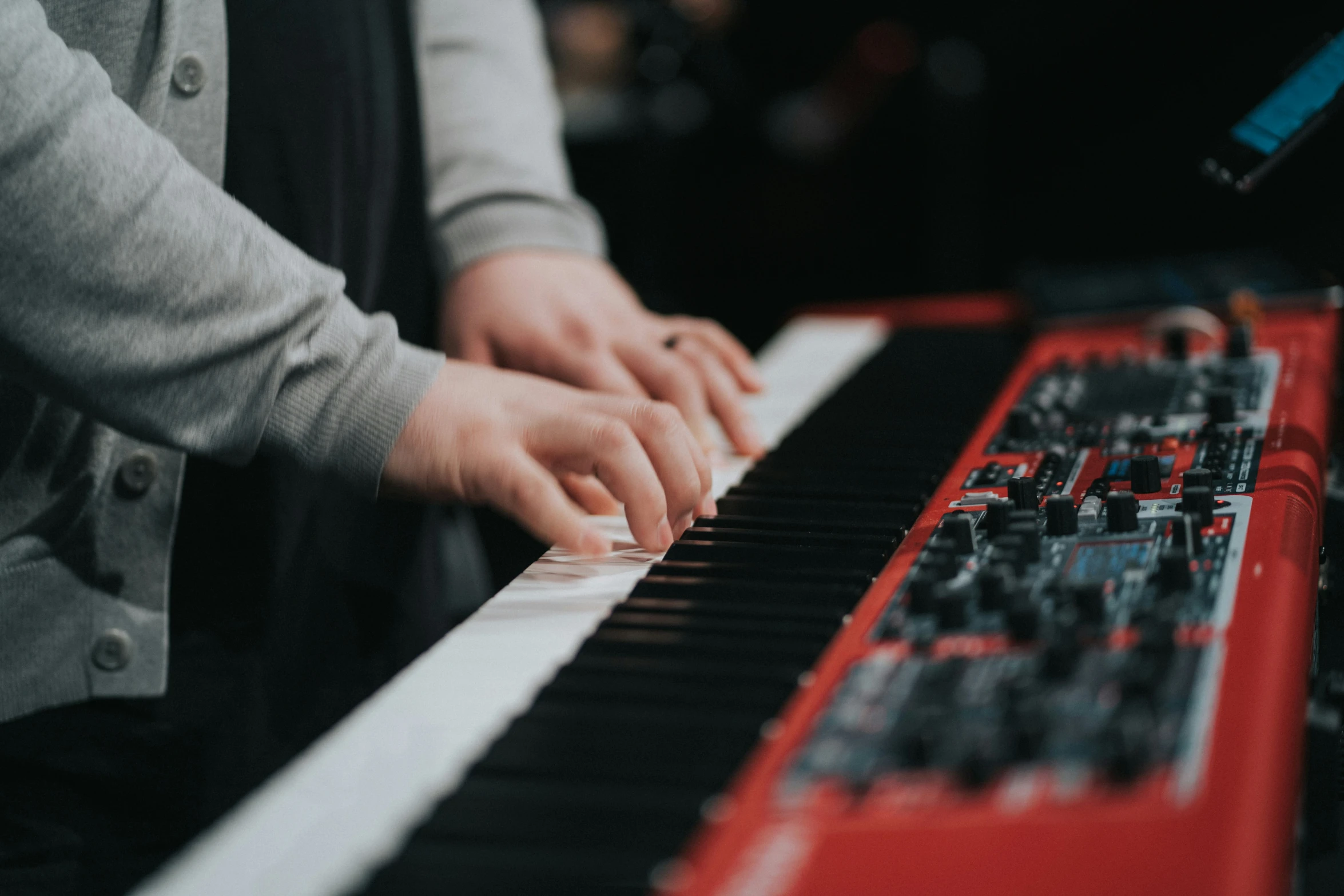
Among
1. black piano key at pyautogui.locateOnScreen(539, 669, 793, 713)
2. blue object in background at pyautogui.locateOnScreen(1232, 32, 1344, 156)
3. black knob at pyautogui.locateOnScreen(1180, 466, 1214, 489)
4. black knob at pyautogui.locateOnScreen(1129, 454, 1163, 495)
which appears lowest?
black piano key at pyautogui.locateOnScreen(539, 669, 793, 713)

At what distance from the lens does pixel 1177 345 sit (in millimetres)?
1329

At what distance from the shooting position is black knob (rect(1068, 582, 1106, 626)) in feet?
2.09

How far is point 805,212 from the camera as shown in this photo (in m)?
4.48

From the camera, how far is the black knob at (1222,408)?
1037 millimetres

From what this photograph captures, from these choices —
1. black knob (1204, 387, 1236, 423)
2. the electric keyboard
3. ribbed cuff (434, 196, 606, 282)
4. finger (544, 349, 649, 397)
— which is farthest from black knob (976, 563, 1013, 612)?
ribbed cuff (434, 196, 606, 282)

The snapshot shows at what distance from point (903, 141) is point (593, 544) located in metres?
3.62

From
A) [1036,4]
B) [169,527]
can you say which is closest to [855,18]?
[1036,4]

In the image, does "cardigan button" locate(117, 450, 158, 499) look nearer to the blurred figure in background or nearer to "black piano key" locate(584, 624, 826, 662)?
the blurred figure in background

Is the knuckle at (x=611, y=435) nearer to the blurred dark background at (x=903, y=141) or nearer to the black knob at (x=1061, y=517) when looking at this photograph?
the black knob at (x=1061, y=517)

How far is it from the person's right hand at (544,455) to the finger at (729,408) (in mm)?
266

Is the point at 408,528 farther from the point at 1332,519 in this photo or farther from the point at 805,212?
the point at 805,212

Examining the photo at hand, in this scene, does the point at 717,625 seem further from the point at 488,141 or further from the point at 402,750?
the point at 488,141

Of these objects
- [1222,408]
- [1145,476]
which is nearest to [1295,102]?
[1222,408]

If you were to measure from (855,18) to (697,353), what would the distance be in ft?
10.4
